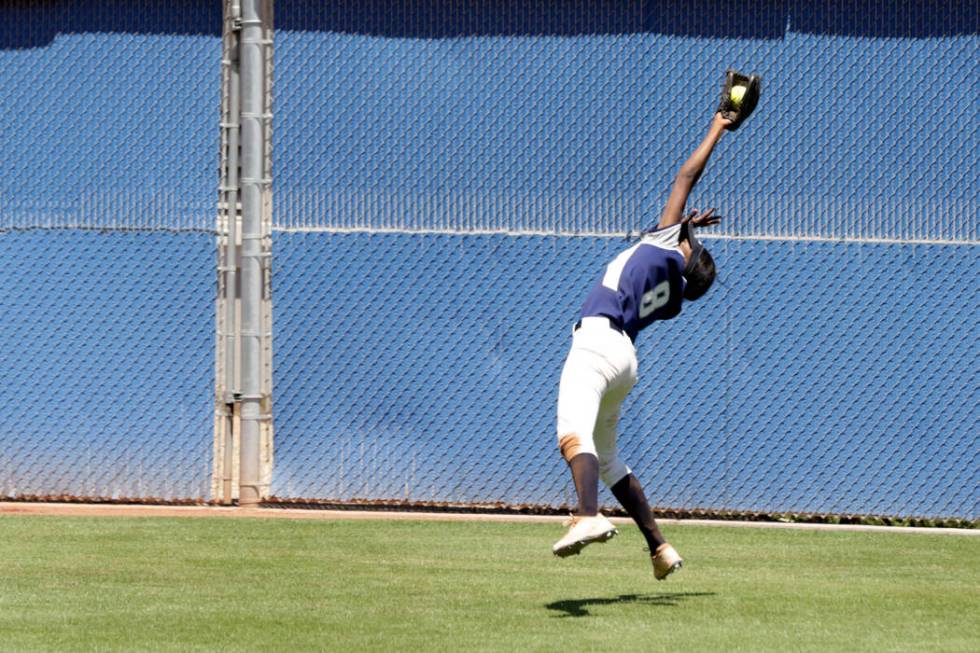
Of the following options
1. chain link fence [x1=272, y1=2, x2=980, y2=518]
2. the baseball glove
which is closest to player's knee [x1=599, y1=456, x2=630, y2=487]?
the baseball glove

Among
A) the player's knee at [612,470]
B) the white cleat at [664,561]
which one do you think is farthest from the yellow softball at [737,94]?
the white cleat at [664,561]

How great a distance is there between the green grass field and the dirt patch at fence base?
0.33 meters

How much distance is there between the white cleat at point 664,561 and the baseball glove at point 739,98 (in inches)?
77.4

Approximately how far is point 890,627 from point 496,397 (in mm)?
4641

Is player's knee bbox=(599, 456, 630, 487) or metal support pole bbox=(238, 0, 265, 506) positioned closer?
player's knee bbox=(599, 456, 630, 487)

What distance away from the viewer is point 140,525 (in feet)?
31.3

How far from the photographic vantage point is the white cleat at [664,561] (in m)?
6.88

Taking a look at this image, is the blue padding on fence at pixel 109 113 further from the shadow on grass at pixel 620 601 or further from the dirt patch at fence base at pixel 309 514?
the shadow on grass at pixel 620 601

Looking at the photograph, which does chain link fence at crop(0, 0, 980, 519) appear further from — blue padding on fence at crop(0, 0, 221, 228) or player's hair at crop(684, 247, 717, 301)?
player's hair at crop(684, 247, 717, 301)

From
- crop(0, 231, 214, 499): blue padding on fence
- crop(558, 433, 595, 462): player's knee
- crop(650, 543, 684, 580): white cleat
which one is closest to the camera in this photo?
crop(558, 433, 595, 462): player's knee

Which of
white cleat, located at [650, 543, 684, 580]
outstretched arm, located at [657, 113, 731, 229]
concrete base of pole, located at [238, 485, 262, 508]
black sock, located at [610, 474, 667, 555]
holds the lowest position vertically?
concrete base of pole, located at [238, 485, 262, 508]

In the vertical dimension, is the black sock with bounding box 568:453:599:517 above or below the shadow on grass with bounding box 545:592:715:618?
above

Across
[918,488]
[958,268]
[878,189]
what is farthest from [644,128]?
[918,488]

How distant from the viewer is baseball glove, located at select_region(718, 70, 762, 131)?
7.41m
